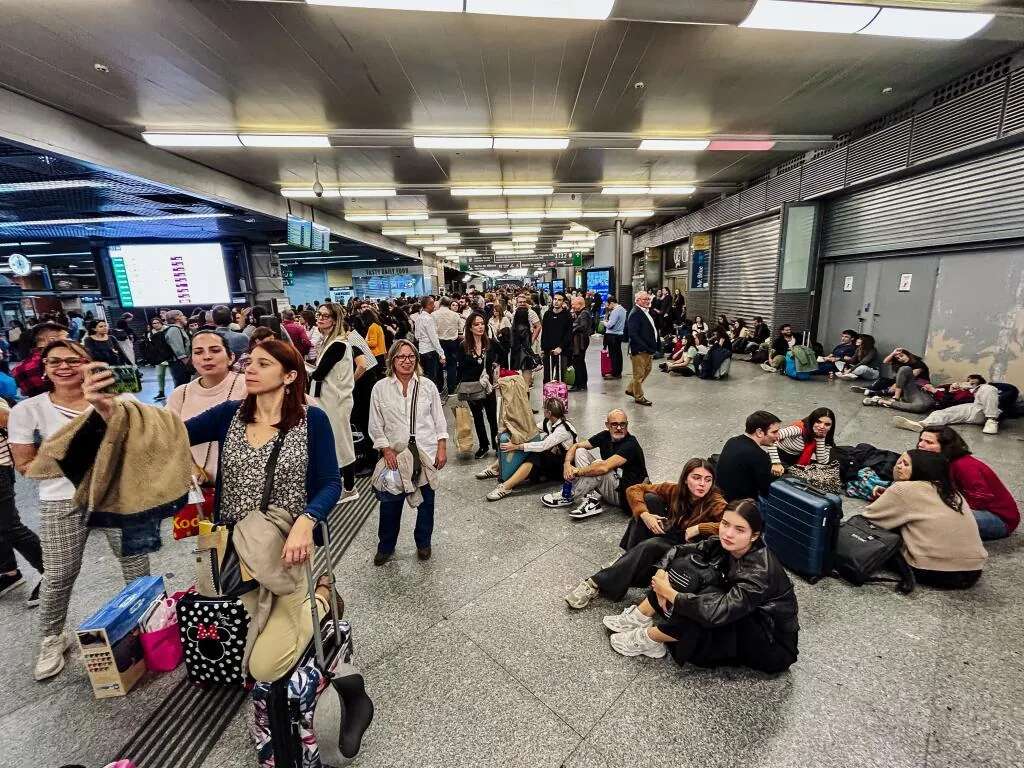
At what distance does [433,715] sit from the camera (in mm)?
1896

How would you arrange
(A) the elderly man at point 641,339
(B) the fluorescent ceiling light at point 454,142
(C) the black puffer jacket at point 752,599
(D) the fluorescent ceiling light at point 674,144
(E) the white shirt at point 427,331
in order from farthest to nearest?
(D) the fluorescent ceiling light at point 674,144, (A) the elderly man at point 641,339, (B) the fluorescent ceiling light at point 454,142, (E) the white shirt at point 427,331, (C) the black puffer jacket at point 752,599

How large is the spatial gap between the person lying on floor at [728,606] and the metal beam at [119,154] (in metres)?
8.30

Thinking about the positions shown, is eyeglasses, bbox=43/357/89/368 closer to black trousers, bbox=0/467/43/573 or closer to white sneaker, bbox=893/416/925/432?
black trousers, bbox=0/467/43/573

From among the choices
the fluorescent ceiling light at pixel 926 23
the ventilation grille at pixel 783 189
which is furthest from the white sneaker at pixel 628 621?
the ventilation grille at pixel 783 189

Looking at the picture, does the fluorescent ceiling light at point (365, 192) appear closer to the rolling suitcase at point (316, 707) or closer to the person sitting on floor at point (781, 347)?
the person sitting on floor at point (781, 347)

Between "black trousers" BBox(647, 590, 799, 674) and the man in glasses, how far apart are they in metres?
1.46

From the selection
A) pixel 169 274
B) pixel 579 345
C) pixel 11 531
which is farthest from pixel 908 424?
pixel 169 274

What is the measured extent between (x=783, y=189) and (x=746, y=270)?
2.43 m

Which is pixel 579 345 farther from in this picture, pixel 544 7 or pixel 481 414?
pixel 544 7

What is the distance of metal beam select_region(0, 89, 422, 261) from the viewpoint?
4.87 m

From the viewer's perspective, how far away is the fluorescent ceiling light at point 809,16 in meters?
3.52

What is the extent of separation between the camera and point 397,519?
3.01 m

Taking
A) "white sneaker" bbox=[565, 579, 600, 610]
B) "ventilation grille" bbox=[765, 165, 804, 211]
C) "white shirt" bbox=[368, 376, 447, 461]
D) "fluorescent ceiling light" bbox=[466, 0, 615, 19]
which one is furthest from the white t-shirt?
"ventilation grille" bbox=[765, 165, 804, 211]

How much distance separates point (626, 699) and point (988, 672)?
1.83 meters
